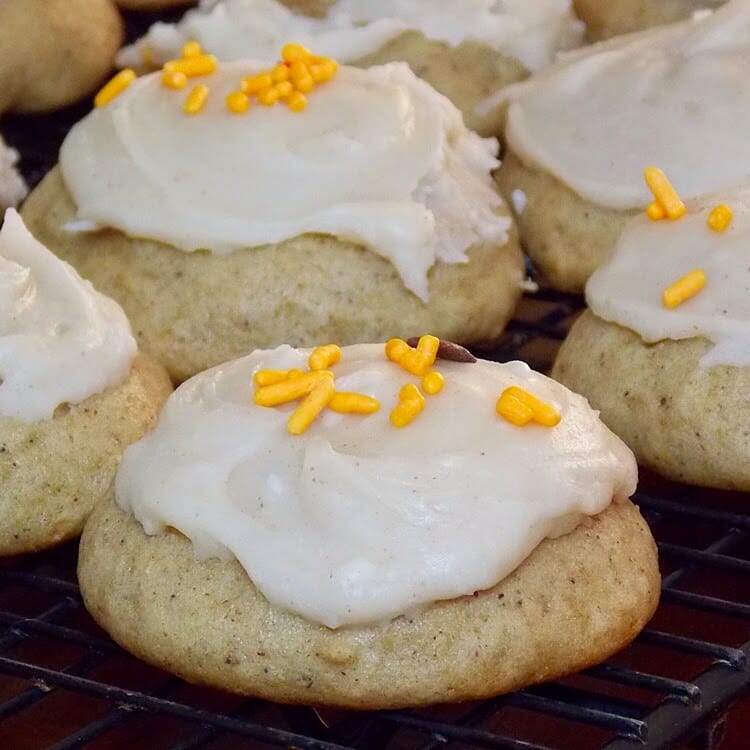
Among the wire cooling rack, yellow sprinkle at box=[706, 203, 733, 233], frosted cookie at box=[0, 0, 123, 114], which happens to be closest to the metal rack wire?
the wire cooling rack

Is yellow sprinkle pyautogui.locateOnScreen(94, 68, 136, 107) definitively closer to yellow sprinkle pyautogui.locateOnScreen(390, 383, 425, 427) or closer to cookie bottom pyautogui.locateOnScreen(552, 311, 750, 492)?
cookie bottom pyautogui.locateOnScreen(552, 311, 750, 492)

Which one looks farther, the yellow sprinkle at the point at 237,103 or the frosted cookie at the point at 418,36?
the frosted cookie at the point at 418,36

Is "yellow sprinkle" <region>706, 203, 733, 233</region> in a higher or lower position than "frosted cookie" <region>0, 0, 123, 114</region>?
higher

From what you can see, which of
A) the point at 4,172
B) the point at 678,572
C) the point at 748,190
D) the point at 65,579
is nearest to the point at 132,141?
the point at 4,172

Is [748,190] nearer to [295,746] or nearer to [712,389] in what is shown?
[712,389]

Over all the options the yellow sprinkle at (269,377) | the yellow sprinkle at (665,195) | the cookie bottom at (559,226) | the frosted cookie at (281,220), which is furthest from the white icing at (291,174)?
the yellow sprinkle at (269,377)

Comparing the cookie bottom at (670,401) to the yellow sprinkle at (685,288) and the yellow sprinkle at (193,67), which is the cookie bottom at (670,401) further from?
the yellow sprinkle at (193,67)
